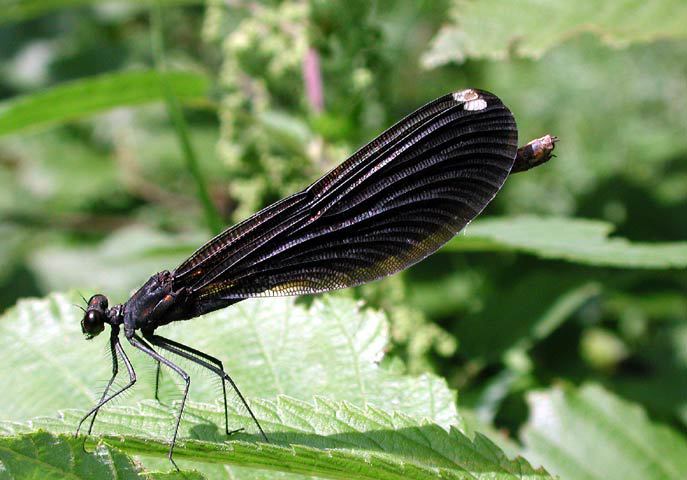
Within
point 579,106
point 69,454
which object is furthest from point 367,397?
point 579,106

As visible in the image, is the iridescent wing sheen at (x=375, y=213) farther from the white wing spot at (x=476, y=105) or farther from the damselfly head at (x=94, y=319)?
the damselfly head at (x=94, y=319)

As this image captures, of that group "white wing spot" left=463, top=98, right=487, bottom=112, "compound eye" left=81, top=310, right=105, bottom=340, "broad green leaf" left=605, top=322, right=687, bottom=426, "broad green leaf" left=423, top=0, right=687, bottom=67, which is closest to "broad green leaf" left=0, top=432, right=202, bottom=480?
"compound eye" left=81, top=310, right=105, bottom=340

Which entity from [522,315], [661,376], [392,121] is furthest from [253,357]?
[661,376]

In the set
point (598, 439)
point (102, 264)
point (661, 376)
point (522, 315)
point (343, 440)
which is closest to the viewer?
point (343, 440)

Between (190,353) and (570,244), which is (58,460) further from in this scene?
(570,244)

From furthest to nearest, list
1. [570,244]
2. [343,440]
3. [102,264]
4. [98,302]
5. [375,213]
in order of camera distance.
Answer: [102,264]
[570,244]
[98,302]
[375,213]
[343,440]

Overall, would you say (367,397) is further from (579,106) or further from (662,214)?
(579,106)

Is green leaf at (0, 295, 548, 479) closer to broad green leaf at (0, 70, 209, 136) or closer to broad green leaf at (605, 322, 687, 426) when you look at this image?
broad green leaf at (0, 70, 209, 136)
